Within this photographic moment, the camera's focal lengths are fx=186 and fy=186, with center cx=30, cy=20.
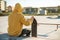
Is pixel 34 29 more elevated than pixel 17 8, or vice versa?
pixel 17 8

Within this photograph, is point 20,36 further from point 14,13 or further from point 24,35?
point 14,13

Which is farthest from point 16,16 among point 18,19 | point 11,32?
point 11,32

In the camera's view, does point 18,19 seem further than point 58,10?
No

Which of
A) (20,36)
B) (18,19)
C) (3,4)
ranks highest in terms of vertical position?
(3,4)

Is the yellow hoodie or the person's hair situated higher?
the person's hair

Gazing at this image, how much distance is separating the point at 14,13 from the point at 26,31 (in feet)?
2.37

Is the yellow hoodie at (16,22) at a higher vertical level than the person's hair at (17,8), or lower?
lower

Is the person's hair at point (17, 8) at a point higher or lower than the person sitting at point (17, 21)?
higher

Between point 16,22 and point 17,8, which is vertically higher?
point 17,8

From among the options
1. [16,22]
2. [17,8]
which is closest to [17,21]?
[16,22]

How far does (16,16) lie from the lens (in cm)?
471

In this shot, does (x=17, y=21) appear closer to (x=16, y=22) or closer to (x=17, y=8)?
(x=16, y=22)

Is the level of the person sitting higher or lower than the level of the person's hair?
lower

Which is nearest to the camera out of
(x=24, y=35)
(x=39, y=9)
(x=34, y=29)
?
(x=24, y=35)
